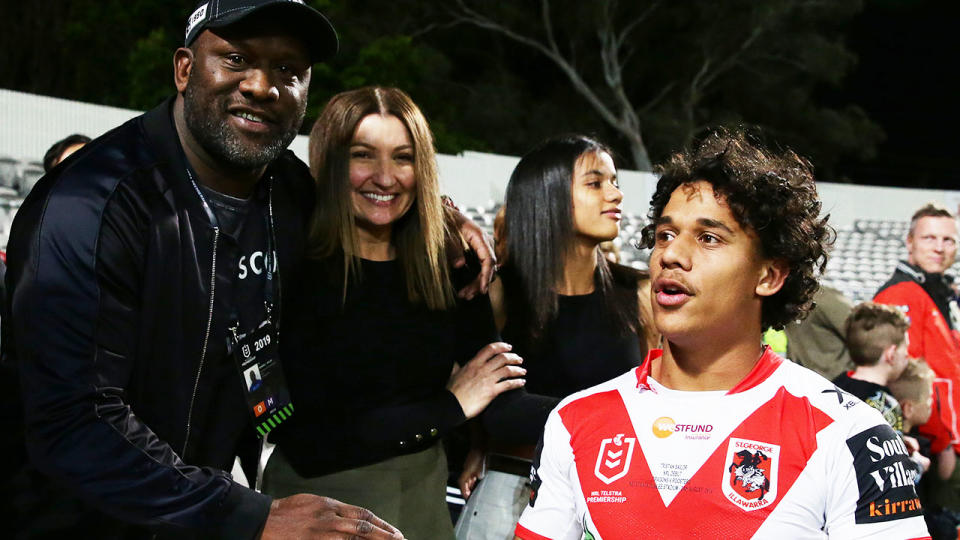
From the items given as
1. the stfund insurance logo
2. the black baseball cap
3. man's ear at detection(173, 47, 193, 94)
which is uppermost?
the black baseball cap

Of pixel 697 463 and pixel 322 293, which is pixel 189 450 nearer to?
pixel 322 293

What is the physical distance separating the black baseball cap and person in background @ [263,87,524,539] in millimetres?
462

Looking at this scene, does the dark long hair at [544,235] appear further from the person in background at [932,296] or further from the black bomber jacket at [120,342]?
the person in background at [932,296]

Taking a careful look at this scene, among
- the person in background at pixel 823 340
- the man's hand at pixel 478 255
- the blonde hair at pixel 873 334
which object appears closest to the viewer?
the man's hand at pixel 478 255

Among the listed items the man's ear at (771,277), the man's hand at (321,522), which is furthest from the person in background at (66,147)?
the man's ear at (771,277)

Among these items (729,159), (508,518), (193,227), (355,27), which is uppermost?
A: (355,27)

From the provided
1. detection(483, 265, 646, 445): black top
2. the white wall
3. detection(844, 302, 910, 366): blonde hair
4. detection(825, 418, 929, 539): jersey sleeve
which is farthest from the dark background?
detection(825, 418, 929, 539): jersey sleeve

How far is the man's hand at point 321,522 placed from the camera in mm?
1867

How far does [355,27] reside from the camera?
26.9m

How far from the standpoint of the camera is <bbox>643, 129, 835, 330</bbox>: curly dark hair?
6.77 ft

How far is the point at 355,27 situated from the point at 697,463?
26237 mm

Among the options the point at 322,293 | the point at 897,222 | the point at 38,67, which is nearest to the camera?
the point at 322,293

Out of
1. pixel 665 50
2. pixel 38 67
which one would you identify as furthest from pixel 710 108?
pixel 38 67

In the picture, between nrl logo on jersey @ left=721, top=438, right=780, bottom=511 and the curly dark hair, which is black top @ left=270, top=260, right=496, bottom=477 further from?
nrl logo on jersey @ left=721, top=438, right=780, bottom=511
